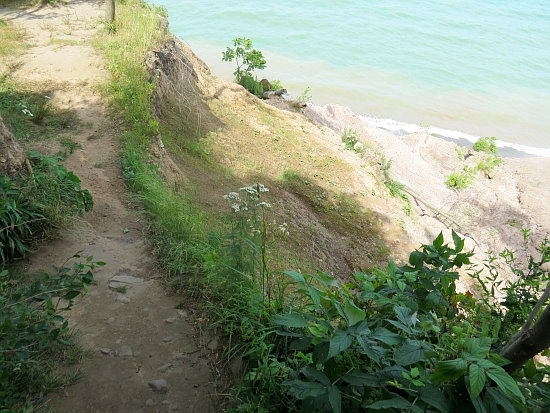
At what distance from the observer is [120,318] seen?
3.24 metres

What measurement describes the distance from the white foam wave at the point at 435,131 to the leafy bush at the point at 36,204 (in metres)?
12.7

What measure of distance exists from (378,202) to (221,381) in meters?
6.84

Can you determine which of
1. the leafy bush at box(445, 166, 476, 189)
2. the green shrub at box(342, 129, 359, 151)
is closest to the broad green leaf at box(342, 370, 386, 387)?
the green shrub at box(342, 129, 359, 151)

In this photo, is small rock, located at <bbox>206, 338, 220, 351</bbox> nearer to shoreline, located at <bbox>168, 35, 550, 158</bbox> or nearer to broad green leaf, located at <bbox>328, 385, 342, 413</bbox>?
broad green leaf, located at <bbox>328, 385, 342, 413</bbox>

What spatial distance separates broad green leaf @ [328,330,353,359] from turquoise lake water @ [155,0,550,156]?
15147 millimetres

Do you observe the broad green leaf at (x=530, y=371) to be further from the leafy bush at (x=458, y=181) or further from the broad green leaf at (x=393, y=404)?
the leafy bush at (x=458, y=181)

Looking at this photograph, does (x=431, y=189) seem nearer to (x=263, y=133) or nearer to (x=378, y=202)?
(x=378, y=202)

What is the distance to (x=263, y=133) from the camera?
10.0 meters

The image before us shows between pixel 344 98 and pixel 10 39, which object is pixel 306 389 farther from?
pixel 344 98

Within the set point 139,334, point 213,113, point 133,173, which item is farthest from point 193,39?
point 139,334

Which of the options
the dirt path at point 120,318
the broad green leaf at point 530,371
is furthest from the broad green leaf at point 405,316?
the dirt path at point 120,318

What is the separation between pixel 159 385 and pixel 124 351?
0.40 meters

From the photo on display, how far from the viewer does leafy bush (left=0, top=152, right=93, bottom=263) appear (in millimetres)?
3477

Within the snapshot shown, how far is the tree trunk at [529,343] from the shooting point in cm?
→ 160
